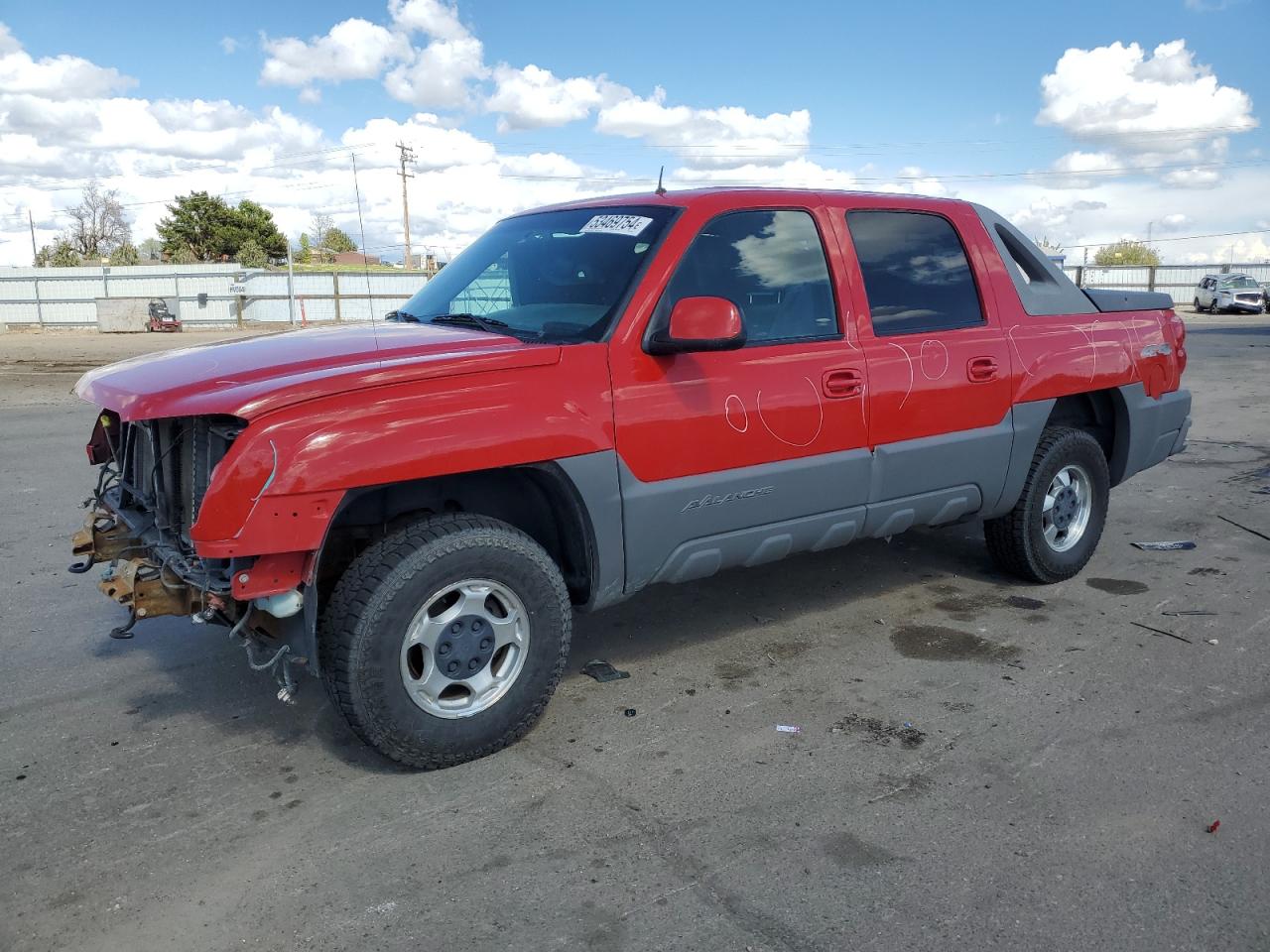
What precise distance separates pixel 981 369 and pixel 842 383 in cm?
93

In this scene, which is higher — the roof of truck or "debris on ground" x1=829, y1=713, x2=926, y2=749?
the roof of truck

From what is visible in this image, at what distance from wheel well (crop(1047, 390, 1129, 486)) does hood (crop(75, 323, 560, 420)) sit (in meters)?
3.24

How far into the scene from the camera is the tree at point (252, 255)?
64.3m

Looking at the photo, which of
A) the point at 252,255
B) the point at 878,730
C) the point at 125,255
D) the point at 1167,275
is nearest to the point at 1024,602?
the point at 878,730

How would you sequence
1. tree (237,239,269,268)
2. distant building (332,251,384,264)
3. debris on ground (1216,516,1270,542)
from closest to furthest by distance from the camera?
debris on ground (1216,516,1270,542)
tree (237,239,269,268)
distant building (332,251,384,264)

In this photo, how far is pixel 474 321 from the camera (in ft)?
13.8

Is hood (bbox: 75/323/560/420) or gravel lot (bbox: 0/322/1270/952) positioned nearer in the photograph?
gravel lot (bbox: 0/322/1270/952)

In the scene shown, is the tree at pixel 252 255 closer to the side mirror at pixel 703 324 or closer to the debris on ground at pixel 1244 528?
the debris on ground at pixel 1244 528

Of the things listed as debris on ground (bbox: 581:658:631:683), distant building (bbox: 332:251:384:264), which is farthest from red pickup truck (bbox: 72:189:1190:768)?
distant building (bbox: 332:251:384:264)

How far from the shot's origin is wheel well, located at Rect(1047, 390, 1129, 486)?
5520 millimetres

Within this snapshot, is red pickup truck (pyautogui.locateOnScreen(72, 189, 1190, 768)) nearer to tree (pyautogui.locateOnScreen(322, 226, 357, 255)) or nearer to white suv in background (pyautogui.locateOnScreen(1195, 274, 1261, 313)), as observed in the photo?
white suv in background (pyautogui.locateOnScreen(1195, 274, 1261, 313))

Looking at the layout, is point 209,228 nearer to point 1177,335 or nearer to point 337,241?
point 337,241

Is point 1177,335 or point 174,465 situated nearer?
point 174,465

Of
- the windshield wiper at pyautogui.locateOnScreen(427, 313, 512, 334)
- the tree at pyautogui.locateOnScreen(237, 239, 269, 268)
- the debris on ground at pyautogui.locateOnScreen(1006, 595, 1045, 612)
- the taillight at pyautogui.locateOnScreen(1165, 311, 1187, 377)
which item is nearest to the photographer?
the windshield wiper at pyautogui.locateOnScreen(427, 313, 512, 334)
